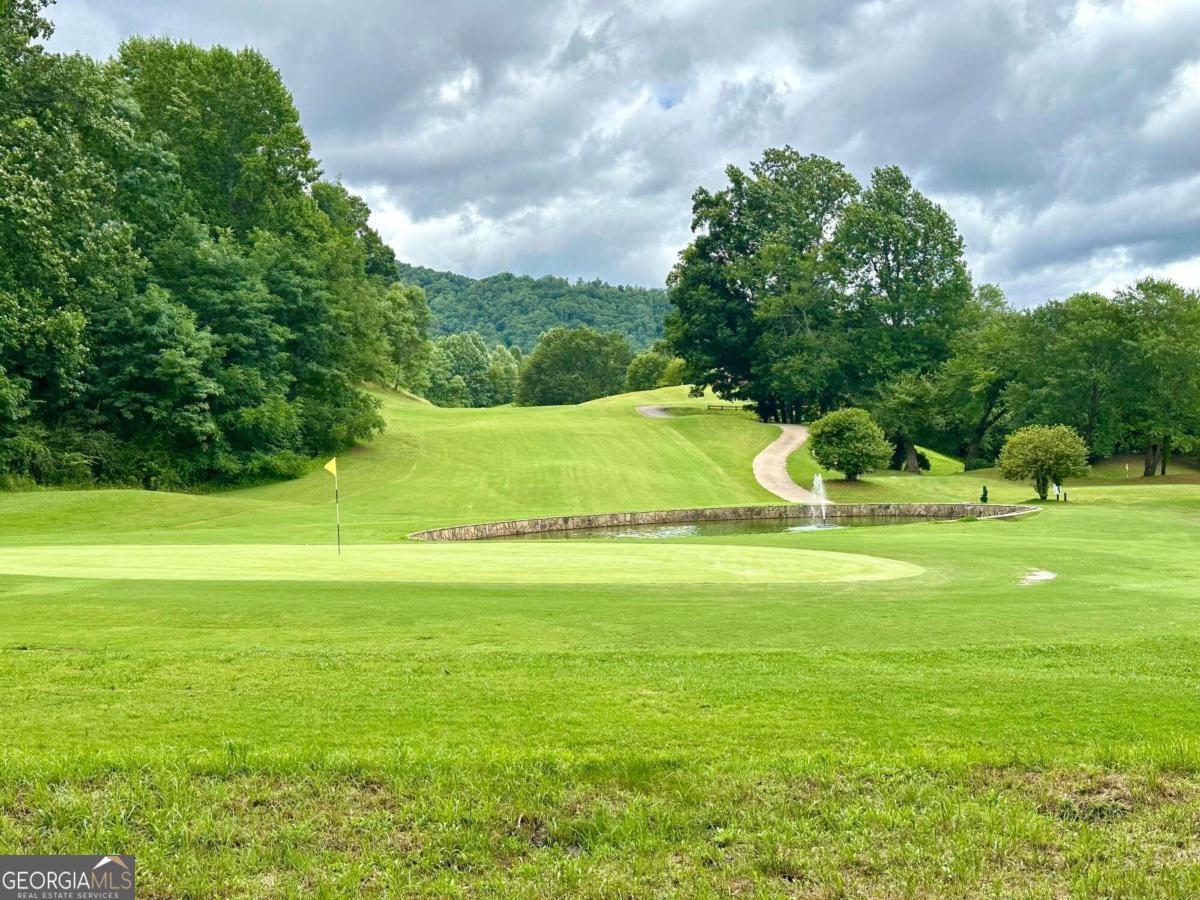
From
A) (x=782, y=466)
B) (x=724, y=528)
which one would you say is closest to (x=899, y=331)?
(x=782, y=466)

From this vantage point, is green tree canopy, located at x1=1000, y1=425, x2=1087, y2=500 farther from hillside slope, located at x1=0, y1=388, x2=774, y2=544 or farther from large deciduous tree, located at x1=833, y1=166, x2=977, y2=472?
large deciduous tree, located at x1=833, y1=166, x2=977, y2=472

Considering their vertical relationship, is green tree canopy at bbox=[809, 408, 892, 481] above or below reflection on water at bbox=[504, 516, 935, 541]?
above

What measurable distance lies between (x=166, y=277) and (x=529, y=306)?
144m

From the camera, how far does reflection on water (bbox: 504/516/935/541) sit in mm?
32875

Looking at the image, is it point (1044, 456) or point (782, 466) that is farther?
point (782, 466)

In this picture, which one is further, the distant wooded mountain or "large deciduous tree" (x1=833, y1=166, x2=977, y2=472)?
the distant wooded mountain

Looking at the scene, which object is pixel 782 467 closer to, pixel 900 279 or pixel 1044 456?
pixel 1044 456

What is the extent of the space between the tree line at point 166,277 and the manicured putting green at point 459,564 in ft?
56.4

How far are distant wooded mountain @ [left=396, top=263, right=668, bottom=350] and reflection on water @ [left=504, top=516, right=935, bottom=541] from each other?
130857mm

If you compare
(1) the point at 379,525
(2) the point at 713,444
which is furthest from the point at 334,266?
(2) the point at 713,444

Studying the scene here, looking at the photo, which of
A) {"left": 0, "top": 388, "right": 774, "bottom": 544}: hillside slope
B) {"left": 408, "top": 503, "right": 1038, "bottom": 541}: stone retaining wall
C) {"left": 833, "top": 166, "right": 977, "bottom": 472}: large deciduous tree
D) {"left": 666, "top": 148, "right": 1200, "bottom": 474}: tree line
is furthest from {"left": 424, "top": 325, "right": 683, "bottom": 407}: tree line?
{"left": 408, "top": 503, "right": 1038, "bottom": 541}: stone retaining wall

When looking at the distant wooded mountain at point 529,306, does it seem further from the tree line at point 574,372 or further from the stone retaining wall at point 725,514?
the stone retaining wall at point 725,514

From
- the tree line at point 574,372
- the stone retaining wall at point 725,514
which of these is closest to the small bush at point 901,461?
the stone retaining wall at point 725,514

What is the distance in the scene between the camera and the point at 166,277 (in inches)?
1604
